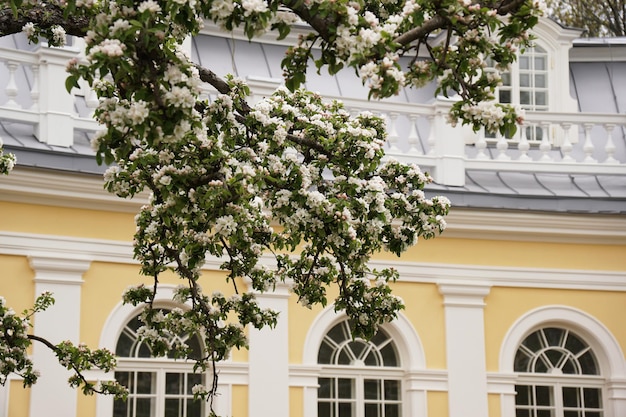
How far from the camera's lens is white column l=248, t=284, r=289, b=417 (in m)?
11.2

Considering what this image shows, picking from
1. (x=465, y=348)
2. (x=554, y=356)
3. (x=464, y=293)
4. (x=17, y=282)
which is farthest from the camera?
(x=554, y=356)

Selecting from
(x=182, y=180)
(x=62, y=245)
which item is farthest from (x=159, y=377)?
(x=182, y=180)

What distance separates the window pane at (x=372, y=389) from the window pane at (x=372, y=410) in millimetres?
70

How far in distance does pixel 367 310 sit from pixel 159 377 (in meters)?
3.99

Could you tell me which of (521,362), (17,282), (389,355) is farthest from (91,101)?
(521,362)

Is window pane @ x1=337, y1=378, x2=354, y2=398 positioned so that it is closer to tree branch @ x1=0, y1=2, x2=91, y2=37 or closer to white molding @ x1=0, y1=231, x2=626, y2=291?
white molding @ x1=0, y1=231, x2=626, y2=291

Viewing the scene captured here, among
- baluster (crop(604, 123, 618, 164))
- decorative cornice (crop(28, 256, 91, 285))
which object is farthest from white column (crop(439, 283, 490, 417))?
decorative cornice (crop(28, 256, 91, 285))

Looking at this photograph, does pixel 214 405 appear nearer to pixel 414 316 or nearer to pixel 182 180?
pixel 414 316

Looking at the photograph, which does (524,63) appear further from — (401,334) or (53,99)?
Result: (53,99)

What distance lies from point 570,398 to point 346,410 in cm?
212

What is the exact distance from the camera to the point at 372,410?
1169 cm

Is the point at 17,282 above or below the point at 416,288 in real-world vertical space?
below

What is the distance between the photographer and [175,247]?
7.56 m

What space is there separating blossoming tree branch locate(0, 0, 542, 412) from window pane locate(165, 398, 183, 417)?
9.19ft
